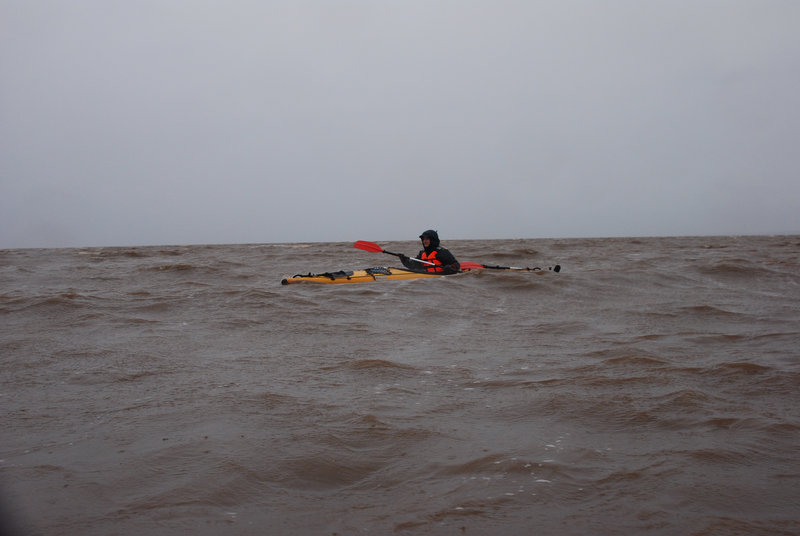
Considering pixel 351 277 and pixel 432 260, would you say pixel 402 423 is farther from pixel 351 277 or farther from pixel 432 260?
pixel 432 260

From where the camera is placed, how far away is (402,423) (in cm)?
333

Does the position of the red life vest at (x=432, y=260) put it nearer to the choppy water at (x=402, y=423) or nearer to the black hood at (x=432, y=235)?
the black hood at (x=432, y=235)

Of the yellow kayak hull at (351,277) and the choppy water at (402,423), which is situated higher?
the yellow kayak hull at (351,277)

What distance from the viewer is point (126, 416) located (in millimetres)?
3504

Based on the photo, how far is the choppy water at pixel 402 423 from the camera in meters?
2.26

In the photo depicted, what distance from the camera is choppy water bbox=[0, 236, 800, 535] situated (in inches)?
89.0

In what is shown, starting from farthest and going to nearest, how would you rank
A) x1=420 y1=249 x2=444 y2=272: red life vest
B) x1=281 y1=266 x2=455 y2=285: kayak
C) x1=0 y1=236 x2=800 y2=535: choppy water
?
x1=420 y1=249 x2=444 y2=272: red life vest
x1=281 y1=266 x2=455 y2=285: kayak
x1=0 y1=236 x2=800 y2=535: choppy water

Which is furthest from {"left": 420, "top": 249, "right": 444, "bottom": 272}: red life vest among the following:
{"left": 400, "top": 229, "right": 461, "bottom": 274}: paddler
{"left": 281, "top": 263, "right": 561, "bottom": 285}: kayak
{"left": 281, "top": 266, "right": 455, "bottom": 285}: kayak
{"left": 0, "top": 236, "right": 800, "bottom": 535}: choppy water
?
{"left": 0, "top": 236, "right": 800, "bottom": 535}: choppy water

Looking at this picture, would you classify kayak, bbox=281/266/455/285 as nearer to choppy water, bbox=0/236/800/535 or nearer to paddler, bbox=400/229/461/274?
paddler, bbox=400/229/461/274

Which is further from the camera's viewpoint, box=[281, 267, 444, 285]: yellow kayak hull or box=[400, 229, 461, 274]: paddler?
box=[400, 229, 461, 274]: paddler

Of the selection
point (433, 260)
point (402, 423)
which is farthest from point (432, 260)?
point (402, 423)

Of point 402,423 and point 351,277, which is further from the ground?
point 351,277

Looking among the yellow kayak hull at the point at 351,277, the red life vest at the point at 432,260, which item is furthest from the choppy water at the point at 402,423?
the red life vest at the point at 432,260

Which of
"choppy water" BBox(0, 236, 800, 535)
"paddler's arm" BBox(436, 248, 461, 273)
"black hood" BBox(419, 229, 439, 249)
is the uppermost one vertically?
"black hood" BBox(419, 229, 439, 249)
